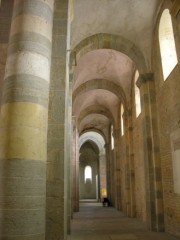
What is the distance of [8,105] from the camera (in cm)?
340

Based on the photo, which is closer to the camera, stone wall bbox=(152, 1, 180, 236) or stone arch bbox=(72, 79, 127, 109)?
stone wall bbox=(152, 1, 180, 236)

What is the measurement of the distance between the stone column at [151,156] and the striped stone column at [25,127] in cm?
556

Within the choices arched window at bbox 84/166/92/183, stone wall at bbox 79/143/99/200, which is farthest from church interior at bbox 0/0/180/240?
arched window at bbox 84/166/92/183

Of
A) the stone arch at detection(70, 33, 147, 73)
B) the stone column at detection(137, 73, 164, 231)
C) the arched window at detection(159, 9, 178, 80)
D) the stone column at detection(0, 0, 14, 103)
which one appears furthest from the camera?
the stone arch at detection(70, 33, 147, 73)

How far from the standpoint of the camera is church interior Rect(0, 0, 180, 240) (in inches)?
127

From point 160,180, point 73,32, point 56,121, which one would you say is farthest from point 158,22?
point 56,121

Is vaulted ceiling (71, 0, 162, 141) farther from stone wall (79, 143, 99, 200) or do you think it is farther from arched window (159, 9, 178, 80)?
stone wall (79, 143, 99, 200)

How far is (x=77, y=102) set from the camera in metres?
15.3

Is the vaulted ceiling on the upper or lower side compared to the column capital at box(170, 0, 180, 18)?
upper

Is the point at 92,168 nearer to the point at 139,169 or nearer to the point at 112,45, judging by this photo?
the point at 139,169

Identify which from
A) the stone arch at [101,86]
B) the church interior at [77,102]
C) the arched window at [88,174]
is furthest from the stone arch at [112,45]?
the arched window at [88,174]

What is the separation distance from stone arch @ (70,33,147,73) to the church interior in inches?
1.5

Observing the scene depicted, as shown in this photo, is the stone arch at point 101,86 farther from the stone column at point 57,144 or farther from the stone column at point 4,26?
the stone column at point 57,144

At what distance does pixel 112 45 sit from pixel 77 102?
246 inches
